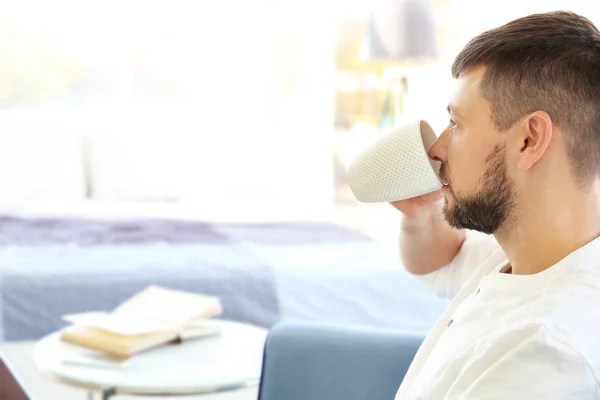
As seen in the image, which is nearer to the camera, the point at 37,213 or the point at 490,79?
the point at 490,79

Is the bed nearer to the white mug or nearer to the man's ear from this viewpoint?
the white mug

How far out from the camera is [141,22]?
4613mm

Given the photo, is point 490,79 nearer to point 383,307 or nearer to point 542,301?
point 542,301

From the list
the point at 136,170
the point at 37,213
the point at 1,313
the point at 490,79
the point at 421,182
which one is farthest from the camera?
the point at 136,170

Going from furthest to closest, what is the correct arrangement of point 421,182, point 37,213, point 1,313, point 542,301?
1. point 37,213
2. point 1,313
3. point 421,182
4. point 542,301

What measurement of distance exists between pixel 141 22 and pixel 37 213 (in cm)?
157

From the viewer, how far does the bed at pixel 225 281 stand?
96.7 inches

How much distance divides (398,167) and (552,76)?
0.89 ft

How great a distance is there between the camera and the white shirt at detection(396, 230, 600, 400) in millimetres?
877

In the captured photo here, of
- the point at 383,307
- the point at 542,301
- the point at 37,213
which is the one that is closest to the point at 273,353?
the point at 542,301

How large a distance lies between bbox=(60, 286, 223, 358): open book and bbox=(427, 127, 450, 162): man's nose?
→ 876 mm

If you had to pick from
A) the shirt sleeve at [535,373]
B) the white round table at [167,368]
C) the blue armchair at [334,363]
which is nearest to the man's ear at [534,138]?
the shirt sleeve at [535,373]

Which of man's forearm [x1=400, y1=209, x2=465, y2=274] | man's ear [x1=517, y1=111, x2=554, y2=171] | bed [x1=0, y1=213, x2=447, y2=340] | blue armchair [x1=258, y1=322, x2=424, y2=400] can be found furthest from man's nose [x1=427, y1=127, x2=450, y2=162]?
bed [x1=0, y1=213, x2=447, y2=340]

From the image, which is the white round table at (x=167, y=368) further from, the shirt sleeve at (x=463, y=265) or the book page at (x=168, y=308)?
the shirt sleeve at (x=463, y=265)
